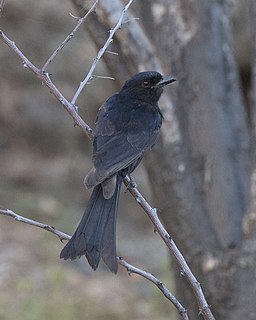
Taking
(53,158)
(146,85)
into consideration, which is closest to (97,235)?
(146,85)

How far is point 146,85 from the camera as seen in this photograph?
3434 millimetres

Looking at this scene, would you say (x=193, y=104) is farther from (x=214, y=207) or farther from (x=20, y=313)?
(x=20, y=313)

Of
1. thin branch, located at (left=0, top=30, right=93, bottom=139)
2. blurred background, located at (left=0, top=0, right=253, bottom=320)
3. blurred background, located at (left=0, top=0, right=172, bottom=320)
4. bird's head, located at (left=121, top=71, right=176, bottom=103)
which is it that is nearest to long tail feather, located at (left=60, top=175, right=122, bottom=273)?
thin branch, located at (left=0, top=30, right=93, bottom=139)

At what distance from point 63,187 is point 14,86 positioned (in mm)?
1059

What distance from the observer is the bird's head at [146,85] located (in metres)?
3.38

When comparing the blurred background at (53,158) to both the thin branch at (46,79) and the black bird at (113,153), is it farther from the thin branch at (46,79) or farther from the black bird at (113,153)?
the thin branch at (46,79)

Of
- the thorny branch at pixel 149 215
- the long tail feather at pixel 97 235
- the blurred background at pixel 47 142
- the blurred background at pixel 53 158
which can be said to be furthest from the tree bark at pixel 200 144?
the blurred background at pixel 47 142

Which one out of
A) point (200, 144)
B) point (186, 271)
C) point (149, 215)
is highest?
point (200, 144)

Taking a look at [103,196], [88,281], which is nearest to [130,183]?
[103,196]

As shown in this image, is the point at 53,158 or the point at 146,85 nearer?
the point at 146,85

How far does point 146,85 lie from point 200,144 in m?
0.57

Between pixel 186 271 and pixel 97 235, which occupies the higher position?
pixel 97 235

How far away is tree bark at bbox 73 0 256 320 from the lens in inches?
144

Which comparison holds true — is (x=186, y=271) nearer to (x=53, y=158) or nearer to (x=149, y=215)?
(x=149, y=215)
